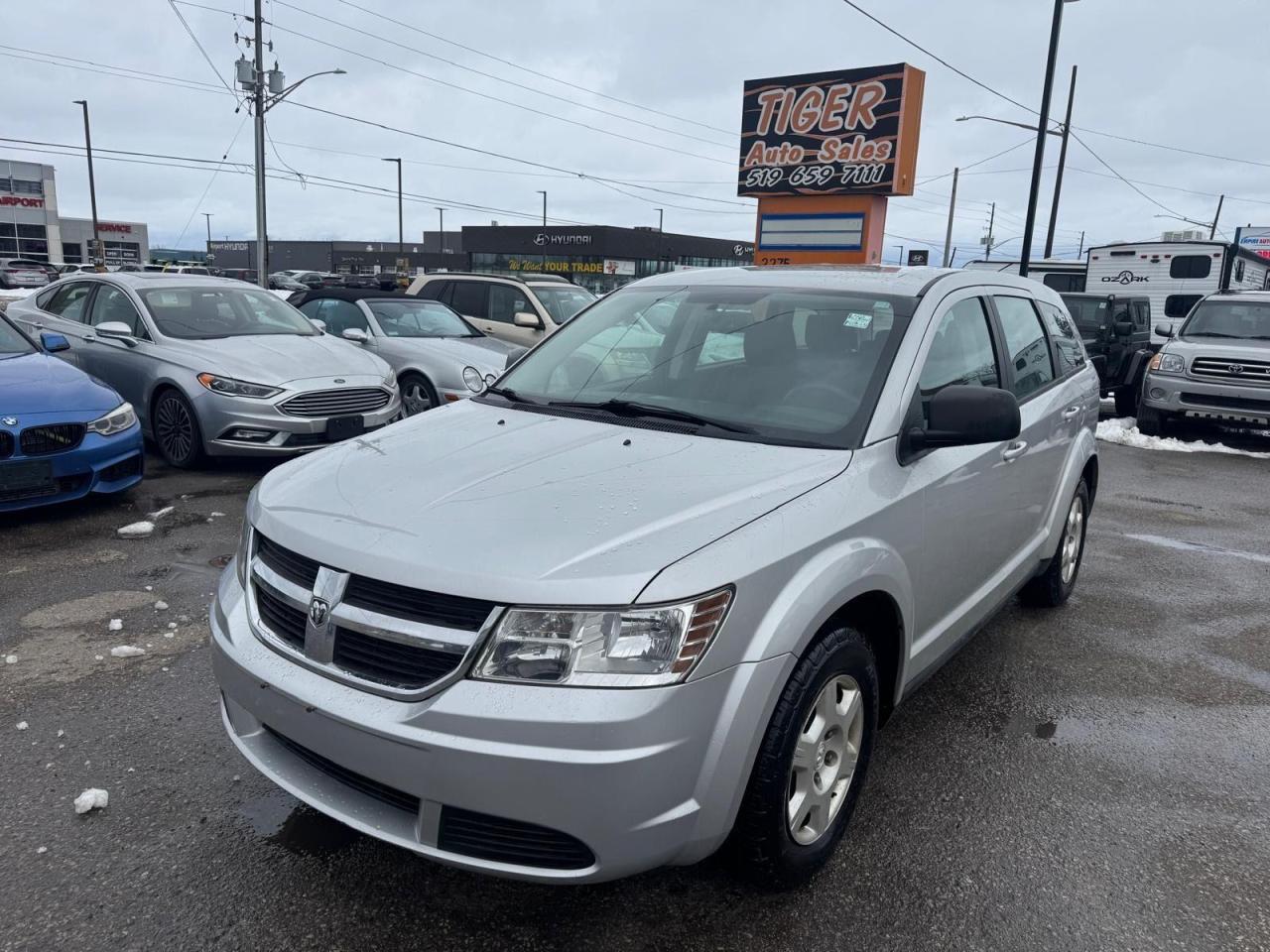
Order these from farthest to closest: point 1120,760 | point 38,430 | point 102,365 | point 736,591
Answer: point 102,365 → point 38,430 → point 1120,760 → point 736,591

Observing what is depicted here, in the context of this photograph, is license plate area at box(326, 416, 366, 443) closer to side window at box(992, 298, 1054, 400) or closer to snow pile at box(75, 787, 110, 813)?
snow pile at box(75, 787, 110, 813)

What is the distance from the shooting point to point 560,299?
13117 mm

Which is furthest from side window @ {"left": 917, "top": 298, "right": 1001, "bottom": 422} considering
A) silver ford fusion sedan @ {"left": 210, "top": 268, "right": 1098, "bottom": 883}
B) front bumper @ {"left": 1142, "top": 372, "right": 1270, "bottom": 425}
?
front bumper @ {"left": 1142, "top": 372, "right": 1270, "bottom": 425}

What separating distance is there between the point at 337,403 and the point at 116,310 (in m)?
2.62

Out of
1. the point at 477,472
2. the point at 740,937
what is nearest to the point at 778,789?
the point at 740,937

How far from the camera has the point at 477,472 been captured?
262 cm

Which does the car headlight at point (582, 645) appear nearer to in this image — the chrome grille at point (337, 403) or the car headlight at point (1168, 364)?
the chrome grille at point (337, 403)

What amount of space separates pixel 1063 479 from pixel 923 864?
2411mm

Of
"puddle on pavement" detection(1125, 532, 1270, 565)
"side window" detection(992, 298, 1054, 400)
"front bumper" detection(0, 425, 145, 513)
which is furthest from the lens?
"puddle on pavement" detection(1125, 532, 1270, 565)

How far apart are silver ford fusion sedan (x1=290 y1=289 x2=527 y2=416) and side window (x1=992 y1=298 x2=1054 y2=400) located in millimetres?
5078

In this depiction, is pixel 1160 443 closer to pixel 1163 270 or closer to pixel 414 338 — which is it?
pixel 1163 270

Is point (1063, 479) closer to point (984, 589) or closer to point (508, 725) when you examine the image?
point (984, 589)

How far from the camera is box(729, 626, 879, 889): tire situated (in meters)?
2.24

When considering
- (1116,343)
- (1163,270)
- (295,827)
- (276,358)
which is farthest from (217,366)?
(1163,270)
